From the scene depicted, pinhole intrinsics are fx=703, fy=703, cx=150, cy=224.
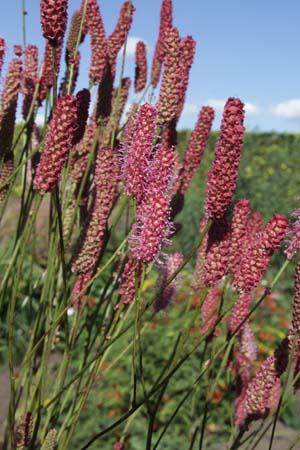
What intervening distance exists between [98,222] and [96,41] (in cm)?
54

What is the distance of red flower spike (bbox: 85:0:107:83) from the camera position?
1.81 metres

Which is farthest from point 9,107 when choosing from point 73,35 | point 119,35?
point 119,35

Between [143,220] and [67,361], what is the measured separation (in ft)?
1.79

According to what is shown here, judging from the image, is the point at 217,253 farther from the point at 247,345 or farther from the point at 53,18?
the point at 247,345

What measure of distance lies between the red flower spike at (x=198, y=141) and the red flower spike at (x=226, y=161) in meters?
0.48

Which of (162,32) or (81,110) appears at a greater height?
(162,32)

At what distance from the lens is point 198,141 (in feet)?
5.97

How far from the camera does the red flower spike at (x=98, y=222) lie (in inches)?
61.4

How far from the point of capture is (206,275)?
1428 mm

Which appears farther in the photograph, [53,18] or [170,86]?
[170,86]

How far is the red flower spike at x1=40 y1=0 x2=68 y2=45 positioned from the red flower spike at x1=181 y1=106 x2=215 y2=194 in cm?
59

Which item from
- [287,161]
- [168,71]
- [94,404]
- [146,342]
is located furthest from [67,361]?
[287,161]

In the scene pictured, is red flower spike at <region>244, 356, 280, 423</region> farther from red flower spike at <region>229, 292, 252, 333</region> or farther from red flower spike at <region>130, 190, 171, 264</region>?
red flower spike at <region>130, 190, 171, 264</region>

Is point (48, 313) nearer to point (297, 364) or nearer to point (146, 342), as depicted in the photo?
point (297, 364)
